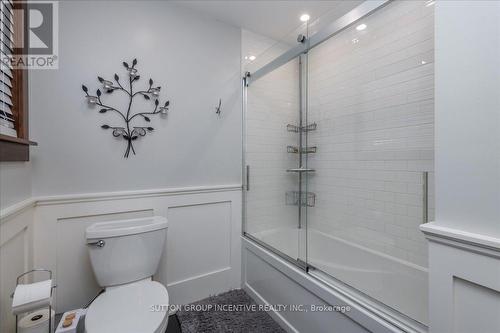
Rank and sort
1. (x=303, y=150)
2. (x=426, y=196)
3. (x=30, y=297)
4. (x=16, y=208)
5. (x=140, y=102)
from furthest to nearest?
(x=303, y=150)
(x=140, y=102)
(x=426, y=196)
(x=16, y=208)
(x=30, y=297)

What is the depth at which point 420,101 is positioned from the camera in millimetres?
1535

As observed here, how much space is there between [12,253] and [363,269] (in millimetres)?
2120

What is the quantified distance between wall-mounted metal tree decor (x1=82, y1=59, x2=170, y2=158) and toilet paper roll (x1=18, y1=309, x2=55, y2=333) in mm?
956

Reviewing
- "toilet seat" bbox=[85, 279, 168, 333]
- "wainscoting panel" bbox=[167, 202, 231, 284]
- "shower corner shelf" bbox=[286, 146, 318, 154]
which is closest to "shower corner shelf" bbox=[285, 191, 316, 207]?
"shower corner shelf" bbox=[286, 146, 318, 154]

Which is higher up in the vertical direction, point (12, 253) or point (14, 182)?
Result: point (14, 182)

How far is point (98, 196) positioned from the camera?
153cm

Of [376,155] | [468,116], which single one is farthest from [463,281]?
[376,155]

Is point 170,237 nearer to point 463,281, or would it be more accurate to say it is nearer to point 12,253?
point 12,253

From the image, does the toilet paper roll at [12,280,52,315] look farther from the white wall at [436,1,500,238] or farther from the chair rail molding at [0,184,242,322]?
the white wall at [436,1,500,238]

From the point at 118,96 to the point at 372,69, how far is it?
1931 mm

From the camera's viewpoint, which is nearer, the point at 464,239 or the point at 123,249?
the point at 464,239

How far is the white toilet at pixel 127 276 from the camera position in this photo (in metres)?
1.04

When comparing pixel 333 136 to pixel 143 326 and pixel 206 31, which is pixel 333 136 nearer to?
pixel 206 31

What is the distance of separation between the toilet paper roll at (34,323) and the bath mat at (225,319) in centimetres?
84
